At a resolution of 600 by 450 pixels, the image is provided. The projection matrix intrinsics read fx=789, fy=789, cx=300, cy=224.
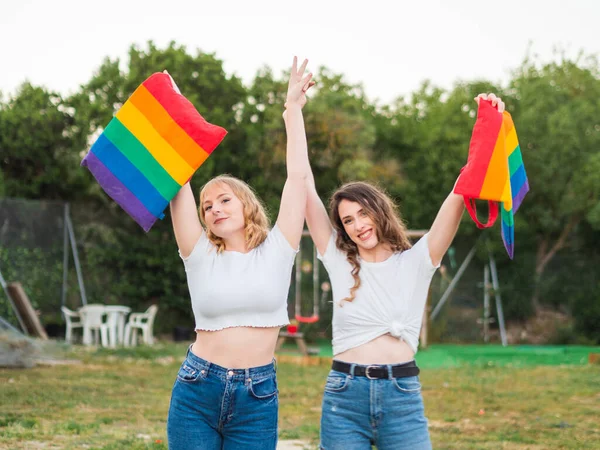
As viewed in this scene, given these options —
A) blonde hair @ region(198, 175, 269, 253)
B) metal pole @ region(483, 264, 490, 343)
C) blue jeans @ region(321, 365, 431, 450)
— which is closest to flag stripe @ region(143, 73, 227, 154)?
blonde hair @ region(198, 175, 269, 253)

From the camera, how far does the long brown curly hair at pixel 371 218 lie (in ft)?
10.2

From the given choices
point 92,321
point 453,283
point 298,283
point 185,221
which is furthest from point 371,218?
point 453,283

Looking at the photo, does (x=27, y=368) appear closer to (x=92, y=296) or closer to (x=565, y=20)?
(x=92, y=296)

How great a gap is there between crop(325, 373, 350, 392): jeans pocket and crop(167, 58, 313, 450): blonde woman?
0.73 feet

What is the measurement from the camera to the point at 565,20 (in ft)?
67.2

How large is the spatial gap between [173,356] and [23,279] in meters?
3.94

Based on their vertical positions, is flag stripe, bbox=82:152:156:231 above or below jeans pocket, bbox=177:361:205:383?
above

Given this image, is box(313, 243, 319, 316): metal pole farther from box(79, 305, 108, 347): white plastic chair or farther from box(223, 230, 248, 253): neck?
box(223, 230, 248, 253): neck

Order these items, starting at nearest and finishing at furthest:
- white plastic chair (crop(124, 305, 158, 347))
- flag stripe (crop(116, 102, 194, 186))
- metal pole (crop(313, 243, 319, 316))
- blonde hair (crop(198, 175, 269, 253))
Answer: blonde hair (crop(198, 175, 269, 253))
flag stripe (crop(116, 102, 194, 186))
white plastic chair (crop(124, 305, 158, 347))
metal pole (crop(313, 243, 319, 316))

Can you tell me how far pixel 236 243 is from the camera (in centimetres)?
298

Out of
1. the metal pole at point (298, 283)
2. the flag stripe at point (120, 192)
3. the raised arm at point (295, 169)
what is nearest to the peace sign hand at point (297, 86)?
the raised arm at point (295, 169)

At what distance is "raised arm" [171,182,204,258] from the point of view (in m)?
2.93

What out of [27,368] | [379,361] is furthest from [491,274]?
Result: [379,361]

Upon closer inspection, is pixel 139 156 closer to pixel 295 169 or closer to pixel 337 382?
pixel 295 169
